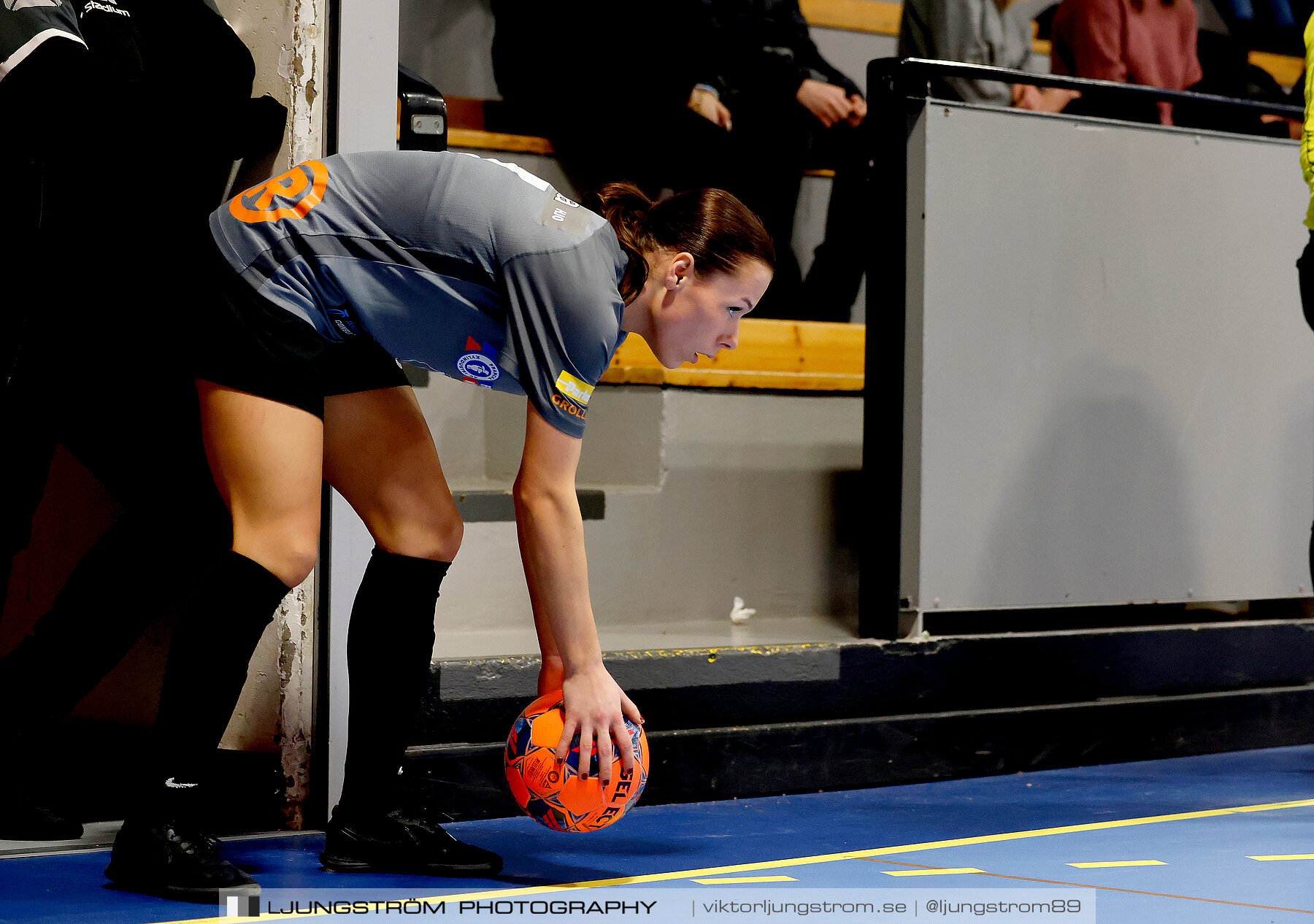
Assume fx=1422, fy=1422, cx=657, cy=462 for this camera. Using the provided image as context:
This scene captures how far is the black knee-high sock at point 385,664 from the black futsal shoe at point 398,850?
0.09ft

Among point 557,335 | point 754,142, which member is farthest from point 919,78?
point 557,335

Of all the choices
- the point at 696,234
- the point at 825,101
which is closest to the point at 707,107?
the point at 825,101

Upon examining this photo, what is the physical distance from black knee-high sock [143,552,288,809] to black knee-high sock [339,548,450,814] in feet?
0.78

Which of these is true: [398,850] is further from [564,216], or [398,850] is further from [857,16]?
[857,16]

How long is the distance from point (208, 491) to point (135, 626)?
274 millimetres

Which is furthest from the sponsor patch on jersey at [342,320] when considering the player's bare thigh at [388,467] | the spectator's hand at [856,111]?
the spectator's hand at [856,111]

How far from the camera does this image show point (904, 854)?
2.65m

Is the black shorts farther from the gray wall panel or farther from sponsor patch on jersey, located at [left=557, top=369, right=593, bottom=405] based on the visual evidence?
the gray wall panel

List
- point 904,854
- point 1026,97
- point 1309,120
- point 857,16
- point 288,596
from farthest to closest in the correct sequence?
1. point 857,16
2. point 1026,97
3. point 1309,120
4. point 288,596
5. point 904,854

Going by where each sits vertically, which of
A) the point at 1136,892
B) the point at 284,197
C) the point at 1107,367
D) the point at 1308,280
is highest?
the point at 1308,280

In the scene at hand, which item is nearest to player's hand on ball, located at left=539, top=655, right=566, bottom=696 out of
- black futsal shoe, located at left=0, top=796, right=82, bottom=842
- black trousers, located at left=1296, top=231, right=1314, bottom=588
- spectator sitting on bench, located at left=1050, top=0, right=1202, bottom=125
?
black futsal shoe, located at left=0, top=796, right=82, bottom=842

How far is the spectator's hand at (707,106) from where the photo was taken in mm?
4484

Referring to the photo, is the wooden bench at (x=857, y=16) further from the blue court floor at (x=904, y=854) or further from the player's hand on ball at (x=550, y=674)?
the player's hand on ball at (x=550, y=674)

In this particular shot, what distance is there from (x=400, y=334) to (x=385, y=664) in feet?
1.89
